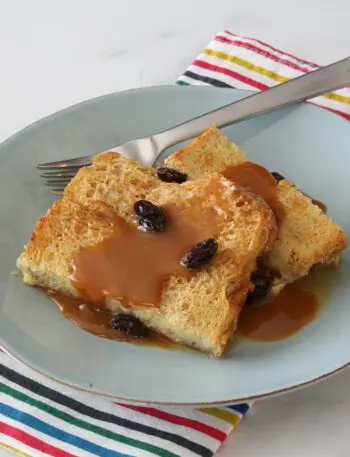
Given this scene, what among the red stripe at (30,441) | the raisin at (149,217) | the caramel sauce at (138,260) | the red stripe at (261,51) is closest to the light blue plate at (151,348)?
the caramel sauce at (138,260)

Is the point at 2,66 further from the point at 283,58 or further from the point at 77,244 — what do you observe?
the point at 77,244

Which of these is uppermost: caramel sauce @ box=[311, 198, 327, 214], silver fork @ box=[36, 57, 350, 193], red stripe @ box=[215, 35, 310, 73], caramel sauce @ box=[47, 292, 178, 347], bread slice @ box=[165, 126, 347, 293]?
red stripe @ box=[215, 35, 310, 73]

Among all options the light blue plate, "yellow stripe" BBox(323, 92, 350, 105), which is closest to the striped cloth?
"yellow stripe" BBox(323, 92, 350, 105)

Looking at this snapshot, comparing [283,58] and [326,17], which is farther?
[326,17]

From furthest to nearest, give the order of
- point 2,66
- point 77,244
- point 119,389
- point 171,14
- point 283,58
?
point 171,14
point 2,66
point 283,58
point 77,244
point 119,389

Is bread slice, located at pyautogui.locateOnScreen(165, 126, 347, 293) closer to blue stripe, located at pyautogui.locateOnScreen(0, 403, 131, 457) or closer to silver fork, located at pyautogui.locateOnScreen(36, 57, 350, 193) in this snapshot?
silver fork, located at pyautogui.locateOnScreen(36, 57, 350, 193)

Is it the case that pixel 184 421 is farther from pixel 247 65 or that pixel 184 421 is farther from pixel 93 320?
pixel 247 65

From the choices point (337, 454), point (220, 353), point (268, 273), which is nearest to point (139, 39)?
point (268, 273)
